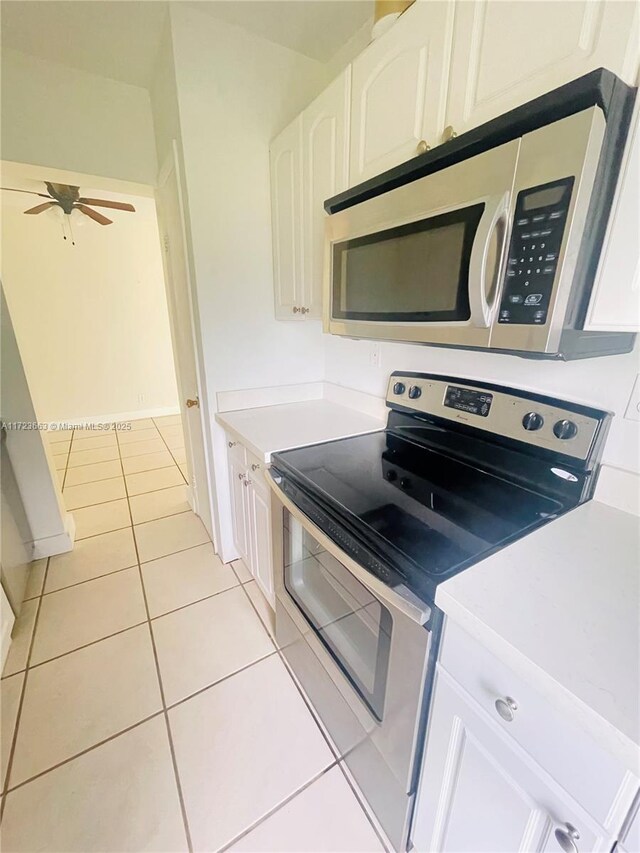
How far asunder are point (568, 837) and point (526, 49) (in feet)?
4.45

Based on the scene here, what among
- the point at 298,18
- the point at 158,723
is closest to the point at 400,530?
the point at 158,723

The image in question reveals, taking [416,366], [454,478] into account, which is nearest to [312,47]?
→ [416,366]

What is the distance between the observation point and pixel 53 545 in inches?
86.1

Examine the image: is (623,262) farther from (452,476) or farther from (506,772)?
(506,772)

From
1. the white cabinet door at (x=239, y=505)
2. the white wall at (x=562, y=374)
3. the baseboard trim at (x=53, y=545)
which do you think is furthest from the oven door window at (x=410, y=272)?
the baseboard trim at (x=53, y=545)

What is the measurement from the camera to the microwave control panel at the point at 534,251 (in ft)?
2.12

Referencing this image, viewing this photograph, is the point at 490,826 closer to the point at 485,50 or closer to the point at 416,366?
the point at 416,366

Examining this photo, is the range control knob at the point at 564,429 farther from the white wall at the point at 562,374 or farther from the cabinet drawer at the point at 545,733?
the cabinet drawer at the point at 545,733

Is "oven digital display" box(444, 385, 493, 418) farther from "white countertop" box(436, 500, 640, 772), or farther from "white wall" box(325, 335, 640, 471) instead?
"white countertop" box(436, 500, 640, 772)

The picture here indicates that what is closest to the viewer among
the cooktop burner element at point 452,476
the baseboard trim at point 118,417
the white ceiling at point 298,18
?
the cooktop burner element at point 452,476

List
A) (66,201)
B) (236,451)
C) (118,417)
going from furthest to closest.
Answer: (118,417) → (66,201) → (236,451)

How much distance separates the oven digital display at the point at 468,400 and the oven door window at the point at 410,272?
0.38 m

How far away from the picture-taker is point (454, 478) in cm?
112

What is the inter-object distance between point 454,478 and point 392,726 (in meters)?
0.67
